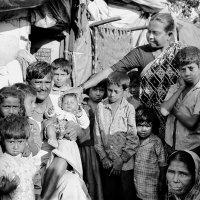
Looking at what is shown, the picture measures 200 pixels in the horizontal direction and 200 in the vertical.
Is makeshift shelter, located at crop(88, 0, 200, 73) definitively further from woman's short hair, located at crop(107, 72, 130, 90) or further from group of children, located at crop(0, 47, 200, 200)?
woman's short hair, located at crop(107, 72, 130, 90)

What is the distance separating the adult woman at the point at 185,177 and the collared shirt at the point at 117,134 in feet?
3.59

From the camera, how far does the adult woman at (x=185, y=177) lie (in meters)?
3.67

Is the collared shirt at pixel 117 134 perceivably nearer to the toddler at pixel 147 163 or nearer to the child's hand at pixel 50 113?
the toddler at pixel 147 163

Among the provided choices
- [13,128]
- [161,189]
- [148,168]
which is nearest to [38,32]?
[148,168]

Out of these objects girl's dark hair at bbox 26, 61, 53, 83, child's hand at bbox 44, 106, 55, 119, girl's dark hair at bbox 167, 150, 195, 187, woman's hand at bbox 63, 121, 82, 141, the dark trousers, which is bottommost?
the dark trousers

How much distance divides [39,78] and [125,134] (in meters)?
1.03

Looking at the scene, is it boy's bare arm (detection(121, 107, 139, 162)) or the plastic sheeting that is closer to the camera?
boy's bare arm (detection(121, 107, 139, 162))

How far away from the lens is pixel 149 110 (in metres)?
5.15

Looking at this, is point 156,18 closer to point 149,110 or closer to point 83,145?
point 149,110

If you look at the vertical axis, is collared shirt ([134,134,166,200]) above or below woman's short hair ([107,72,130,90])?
below

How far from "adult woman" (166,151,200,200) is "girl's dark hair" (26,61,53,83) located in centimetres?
167

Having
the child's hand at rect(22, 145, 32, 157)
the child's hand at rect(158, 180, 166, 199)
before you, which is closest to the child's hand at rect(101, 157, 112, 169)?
the child's hand at rect(158, 180, 166, 199)

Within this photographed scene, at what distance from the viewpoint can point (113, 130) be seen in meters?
4.88

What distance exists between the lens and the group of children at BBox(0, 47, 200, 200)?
13.8 feet
